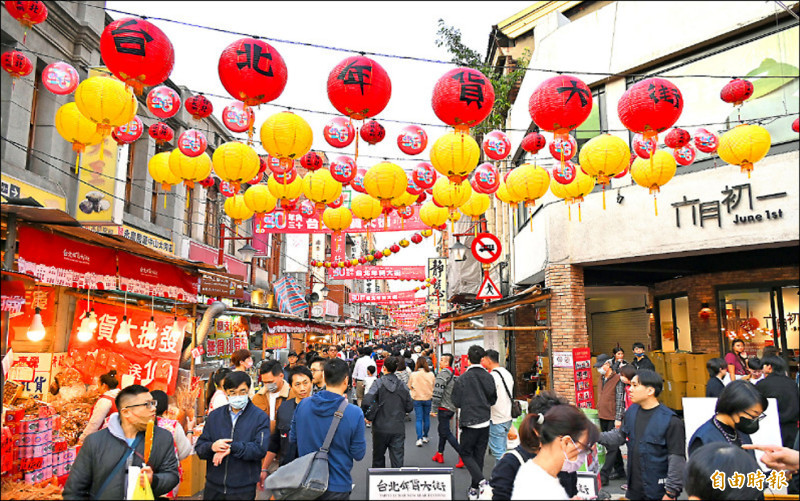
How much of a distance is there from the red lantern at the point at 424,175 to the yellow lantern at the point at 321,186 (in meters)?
1.93

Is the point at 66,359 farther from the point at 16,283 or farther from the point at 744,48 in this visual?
the point at 744,48

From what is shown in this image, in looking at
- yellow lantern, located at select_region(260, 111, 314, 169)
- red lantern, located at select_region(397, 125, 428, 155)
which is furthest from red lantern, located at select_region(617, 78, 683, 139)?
yellow lantern, located at select_region(260, 111, 314, 169)

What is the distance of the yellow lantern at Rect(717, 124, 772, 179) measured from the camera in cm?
812

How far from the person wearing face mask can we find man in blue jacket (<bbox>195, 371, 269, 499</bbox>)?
2.71 meters

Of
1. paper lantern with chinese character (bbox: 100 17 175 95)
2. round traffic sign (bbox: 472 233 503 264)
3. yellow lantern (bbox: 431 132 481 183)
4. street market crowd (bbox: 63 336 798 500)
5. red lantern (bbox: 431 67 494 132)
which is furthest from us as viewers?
round traffic sign (bbox: 472 233 503 264)

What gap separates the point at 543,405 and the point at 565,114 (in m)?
4.00

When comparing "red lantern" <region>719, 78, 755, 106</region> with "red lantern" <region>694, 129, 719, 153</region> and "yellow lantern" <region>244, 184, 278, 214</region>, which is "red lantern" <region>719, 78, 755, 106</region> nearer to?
"red lantern" <region>694, 129, 719, 153</region>

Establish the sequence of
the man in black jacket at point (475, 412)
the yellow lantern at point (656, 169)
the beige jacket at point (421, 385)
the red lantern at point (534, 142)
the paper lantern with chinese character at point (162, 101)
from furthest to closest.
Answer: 1. the beige jacket at point (421, 385)
2. the red lantern at point (534, 142)
3. the yellow lantern at point (656, 169)
4. the paper lantern with chinese character at point (162, 101)
5. the man in black jacket at point (475, 412)

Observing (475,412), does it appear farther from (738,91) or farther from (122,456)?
(738,91)

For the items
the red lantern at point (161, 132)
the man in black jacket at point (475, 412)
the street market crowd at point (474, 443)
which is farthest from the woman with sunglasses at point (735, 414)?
the red lantern at point (161, 132)

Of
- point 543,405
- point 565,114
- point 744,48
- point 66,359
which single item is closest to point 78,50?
point 66,359

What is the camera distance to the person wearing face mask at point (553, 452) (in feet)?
9.45

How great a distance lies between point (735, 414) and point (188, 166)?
28.4ft

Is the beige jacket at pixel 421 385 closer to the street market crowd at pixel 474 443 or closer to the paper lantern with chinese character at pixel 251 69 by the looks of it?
the street market crowd at pixel 474 443
